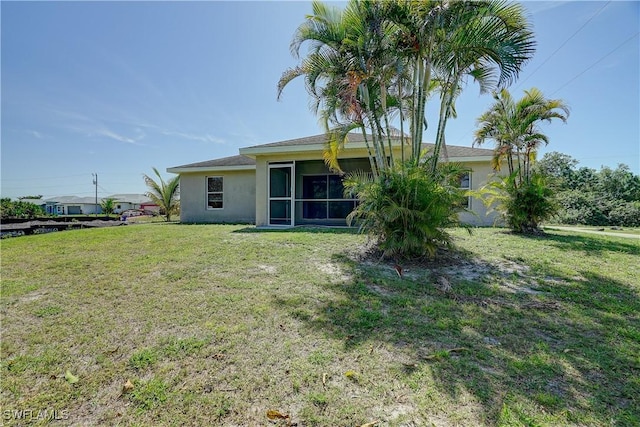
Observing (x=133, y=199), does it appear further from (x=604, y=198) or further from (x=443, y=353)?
(x=604, y=198)

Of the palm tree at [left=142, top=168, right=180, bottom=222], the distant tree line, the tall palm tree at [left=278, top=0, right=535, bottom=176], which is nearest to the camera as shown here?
the tall palm tree at [left=278, top=0, right=535, bottom=176]

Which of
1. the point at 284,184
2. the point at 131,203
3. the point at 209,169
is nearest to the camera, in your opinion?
the point at 284,184

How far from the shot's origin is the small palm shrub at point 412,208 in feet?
17.8

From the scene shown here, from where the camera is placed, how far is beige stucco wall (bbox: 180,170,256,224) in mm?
15023

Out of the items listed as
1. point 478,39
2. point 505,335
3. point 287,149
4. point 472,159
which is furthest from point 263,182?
point 505,335

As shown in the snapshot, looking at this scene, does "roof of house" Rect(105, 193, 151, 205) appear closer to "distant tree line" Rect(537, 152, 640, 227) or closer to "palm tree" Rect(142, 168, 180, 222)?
"palm tree" Rect(142, 168, 180, 222)

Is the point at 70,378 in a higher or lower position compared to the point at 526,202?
lower

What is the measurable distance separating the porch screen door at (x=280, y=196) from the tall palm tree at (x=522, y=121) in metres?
7.51

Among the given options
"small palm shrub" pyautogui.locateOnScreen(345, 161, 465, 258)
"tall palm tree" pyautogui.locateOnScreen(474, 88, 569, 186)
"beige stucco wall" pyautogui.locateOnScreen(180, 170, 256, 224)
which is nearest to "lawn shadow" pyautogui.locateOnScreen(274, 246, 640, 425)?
"small palm shrub" pyautogui.locateOnScreen(345, 161, 465, 258)

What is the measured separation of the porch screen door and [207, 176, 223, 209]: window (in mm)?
4591

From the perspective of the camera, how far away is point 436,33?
18.6ft

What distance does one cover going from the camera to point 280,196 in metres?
12.4

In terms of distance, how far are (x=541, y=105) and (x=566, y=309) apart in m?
7.57

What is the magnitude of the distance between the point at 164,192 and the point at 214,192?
4825 millimetres
